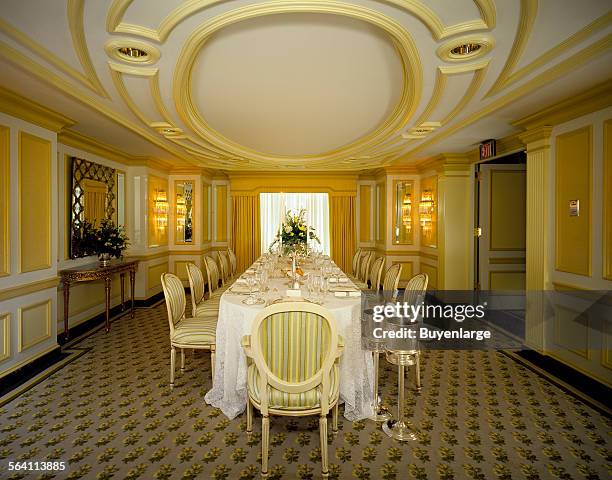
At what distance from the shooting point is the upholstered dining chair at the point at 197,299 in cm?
448

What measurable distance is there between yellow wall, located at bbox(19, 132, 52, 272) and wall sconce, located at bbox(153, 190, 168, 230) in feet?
10.5

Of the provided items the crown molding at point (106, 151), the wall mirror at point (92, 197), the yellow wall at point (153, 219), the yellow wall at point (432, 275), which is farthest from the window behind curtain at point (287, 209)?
the wall mirror at point (92, 197)

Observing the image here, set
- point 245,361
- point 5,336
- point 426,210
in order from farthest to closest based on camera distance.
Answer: point 426,210 → point 5,336 → point 245,361

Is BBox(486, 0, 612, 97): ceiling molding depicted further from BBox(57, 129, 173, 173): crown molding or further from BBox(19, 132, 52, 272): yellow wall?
BBox(57, 129, 173, 173): crown molding

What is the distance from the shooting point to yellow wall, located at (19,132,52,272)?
3965mm

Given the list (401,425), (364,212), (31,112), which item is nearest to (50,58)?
(31,112)

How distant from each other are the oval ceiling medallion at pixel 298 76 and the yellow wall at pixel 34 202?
1.54 m

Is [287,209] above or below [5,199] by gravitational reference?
above

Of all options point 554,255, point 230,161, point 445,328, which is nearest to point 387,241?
point 445,328

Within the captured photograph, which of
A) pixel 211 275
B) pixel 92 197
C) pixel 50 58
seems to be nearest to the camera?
pixel 50 58

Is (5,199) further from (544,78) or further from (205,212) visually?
(205,212)

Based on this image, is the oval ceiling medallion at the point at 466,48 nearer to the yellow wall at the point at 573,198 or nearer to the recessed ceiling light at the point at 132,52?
the yellow wall at the point at 573,198

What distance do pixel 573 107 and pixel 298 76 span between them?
2714 mm

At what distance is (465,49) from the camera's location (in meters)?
2.99
